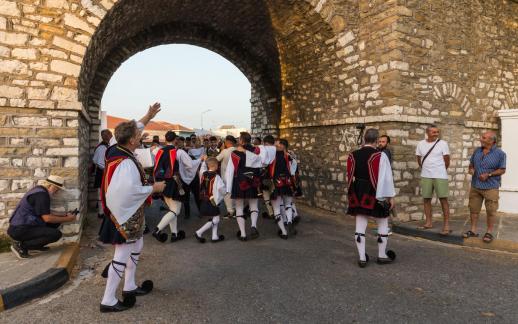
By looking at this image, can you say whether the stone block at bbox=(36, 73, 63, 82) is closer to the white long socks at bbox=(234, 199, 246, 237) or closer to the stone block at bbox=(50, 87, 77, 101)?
the stone block at bbox=(50, 87, 77, 101)

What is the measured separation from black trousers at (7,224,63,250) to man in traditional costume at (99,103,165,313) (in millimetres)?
1889

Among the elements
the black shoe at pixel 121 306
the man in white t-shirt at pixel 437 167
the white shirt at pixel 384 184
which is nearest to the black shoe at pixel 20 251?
the black shoe at pixel 121 306

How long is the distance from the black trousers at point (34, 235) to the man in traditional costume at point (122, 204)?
6.20 ft

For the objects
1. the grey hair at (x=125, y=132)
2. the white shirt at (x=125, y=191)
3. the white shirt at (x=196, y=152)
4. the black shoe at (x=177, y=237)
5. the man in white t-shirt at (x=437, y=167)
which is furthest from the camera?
the white shirt at (x=196, y=152)

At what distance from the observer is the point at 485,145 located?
5.89 metres

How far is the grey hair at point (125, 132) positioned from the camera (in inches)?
141

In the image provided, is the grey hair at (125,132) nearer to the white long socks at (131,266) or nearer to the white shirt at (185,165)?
the white long socks at (131,266)

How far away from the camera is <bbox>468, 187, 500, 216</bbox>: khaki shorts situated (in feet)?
19.2

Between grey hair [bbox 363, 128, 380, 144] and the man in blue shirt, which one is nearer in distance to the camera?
grey hair [bbox 363, 128, 380, 144]

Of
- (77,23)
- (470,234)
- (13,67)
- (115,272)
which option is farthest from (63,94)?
(470,234)

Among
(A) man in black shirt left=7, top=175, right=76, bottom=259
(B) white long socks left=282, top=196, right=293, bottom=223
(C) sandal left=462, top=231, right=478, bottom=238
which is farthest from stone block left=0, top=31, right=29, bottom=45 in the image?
(C) sandal left=462, top=231, right=478, bottom=238

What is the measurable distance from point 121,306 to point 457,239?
17.9 feet

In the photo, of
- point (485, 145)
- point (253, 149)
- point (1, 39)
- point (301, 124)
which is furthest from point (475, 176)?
point (1, 39)

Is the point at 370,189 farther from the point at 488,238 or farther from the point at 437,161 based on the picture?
the point at 488,238
